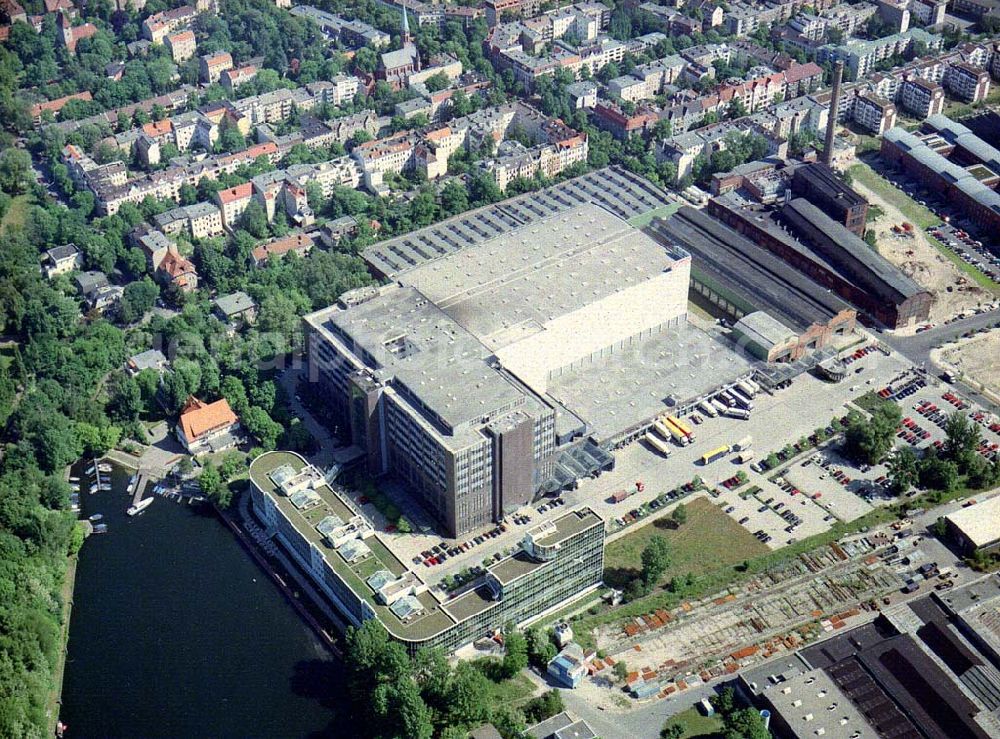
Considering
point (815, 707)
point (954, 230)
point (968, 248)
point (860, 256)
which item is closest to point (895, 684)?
point (815, 707)

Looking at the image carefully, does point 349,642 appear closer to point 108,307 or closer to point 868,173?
point 108,307

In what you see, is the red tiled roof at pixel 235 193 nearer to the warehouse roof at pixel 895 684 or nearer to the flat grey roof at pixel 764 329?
the flat grey roof at pixel 764 329

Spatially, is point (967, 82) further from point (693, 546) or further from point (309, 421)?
point (309, 421)

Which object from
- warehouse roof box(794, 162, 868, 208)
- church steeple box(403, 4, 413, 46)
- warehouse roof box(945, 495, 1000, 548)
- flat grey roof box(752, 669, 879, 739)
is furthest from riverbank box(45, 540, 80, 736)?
church steeple box(403, 4, 413, 46)

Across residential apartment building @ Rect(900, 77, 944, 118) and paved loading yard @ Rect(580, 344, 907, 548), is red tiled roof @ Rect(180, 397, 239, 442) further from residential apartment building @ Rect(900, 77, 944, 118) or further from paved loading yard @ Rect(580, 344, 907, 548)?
residential apartment building @ Rect(900, 77, 944, 118)

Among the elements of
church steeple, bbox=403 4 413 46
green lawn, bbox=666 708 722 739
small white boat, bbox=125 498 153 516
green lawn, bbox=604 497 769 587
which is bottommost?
green lawn, bbox=666 708 722 739

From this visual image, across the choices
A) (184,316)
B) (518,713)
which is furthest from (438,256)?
(518,713)

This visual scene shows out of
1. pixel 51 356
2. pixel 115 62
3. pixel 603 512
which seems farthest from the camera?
pixel 115 62
